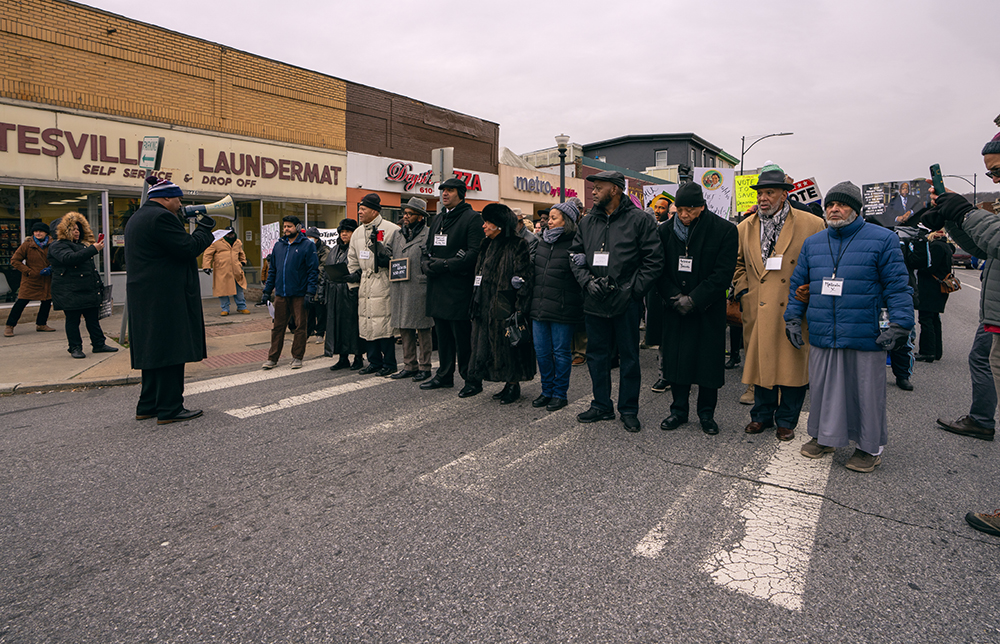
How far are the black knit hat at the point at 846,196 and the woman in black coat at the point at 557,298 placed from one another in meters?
2.21

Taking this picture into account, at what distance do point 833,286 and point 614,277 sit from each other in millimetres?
1668

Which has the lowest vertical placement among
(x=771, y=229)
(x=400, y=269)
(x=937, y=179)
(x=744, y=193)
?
(x=400, y=269)

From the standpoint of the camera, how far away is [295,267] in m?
7.95

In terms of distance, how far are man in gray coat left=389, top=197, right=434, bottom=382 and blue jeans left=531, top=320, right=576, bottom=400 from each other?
1781mm

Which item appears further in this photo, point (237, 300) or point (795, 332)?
point (237, 300)

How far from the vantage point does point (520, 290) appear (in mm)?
6008

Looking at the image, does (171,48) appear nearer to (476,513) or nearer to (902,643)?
(476,513)

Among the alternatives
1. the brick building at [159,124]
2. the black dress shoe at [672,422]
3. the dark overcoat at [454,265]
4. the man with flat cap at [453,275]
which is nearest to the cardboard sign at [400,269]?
the man with flat cap at [453,275]

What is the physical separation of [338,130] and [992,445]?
59.4 ft

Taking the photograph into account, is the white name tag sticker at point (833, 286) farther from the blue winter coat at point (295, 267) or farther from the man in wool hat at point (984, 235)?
the blue winter coat at point (295, 267)

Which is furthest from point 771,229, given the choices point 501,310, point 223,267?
point 223,267

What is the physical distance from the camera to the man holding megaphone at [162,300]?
5324mm

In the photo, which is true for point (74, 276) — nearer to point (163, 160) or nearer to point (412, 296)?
point (412, 296)

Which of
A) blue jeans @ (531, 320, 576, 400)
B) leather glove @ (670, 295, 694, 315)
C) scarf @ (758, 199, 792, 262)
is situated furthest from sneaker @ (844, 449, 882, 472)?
blue jeans @ (531, 320, 576, 400)
